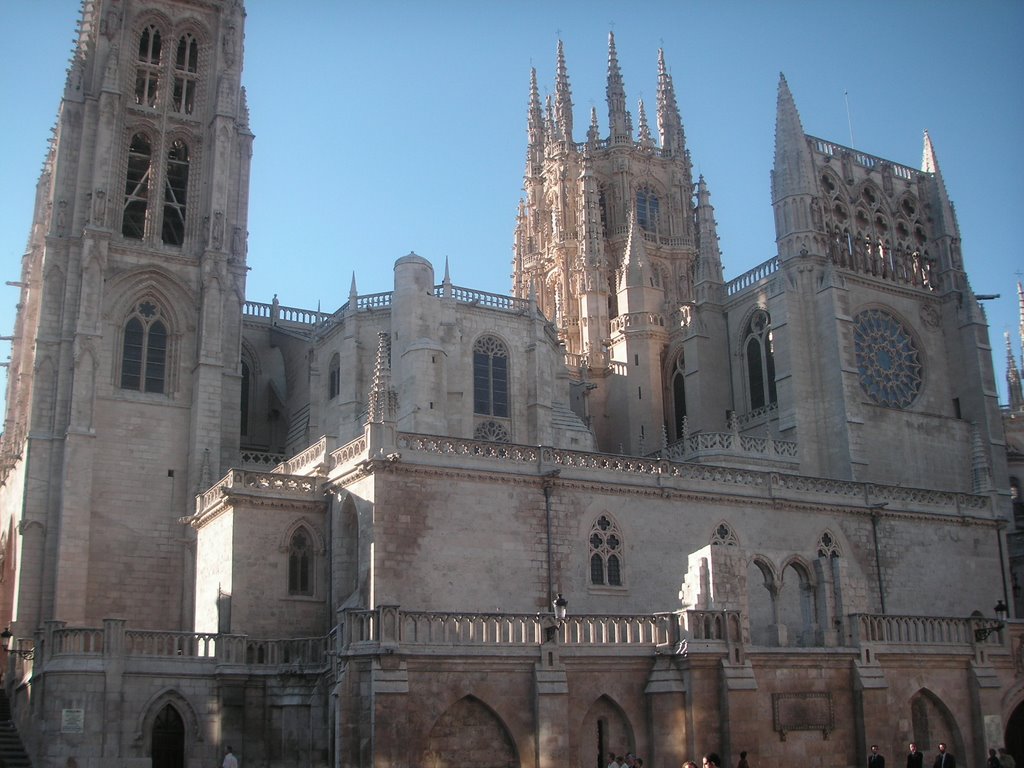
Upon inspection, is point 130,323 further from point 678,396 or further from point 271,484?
point 678,396

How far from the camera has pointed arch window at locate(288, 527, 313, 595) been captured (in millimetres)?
29844

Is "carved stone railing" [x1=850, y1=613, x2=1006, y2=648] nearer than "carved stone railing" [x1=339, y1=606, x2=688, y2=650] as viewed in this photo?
No

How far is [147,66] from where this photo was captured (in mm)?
44750

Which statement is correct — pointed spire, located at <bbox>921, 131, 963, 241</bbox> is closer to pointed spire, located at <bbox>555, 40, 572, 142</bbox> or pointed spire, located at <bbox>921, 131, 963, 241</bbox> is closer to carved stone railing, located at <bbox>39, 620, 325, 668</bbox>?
pointed spire, located at <bbox>555, 40, 572, 142</bbox>

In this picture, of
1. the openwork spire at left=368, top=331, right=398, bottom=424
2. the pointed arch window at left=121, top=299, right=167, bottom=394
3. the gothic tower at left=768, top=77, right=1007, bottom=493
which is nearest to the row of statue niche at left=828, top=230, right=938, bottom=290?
the gothic tower at left=768, top=77, right=1007, bottom=493

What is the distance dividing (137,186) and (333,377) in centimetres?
1018

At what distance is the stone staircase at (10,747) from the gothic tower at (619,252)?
2690 cm

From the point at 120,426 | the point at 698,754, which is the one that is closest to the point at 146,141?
the point at 120,426

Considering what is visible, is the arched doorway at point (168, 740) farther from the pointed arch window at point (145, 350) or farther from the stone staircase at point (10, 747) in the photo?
the pointed arch window at point (145, 350)

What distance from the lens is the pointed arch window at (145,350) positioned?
4041cm

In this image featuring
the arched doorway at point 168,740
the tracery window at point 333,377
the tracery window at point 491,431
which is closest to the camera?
the arched doorway at point 168,740

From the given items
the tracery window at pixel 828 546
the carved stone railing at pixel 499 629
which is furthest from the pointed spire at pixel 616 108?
the carved stone railing at pixel 499 629

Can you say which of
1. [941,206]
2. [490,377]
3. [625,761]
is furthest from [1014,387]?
[625,761]

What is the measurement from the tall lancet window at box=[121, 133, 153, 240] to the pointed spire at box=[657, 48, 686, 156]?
110 feet
